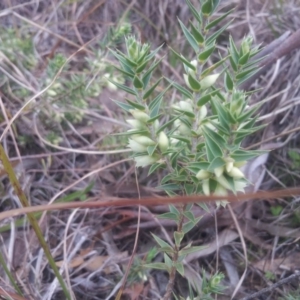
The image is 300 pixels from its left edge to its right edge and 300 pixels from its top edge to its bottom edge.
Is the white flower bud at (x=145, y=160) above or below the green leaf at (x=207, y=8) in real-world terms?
below

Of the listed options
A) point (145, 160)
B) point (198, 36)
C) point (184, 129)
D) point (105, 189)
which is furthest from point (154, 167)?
point (105, 189)

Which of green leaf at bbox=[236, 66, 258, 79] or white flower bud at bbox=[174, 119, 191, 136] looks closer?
green leaf at bbox=[236, 66, 258, 79]

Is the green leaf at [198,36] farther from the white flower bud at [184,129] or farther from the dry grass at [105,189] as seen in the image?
the dry grass at [105,189]

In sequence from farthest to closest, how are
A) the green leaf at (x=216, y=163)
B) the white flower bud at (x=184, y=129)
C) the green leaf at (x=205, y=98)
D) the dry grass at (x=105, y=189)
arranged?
1. the dry grass at (x=105, y=189)
2. the white flower bud at (x=184, y=129)
3. the green leaf at (x=205, y=98)
4. the green leaf at (x=216, y=163)

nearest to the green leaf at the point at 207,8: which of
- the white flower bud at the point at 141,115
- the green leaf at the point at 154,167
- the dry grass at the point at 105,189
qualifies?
the white flower bud at the point at 141,115

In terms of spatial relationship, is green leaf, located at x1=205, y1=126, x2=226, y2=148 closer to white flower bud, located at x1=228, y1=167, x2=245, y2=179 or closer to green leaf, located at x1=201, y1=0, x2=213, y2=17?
white flower bud, located at x1=228, y1=167, x2=245, y2=179

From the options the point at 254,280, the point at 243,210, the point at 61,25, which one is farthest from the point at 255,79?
the point at 61,25

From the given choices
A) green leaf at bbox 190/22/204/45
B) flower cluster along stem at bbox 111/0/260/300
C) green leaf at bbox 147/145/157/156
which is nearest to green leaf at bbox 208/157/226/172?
flower cluster along stem at bbox 111/0/260/300
